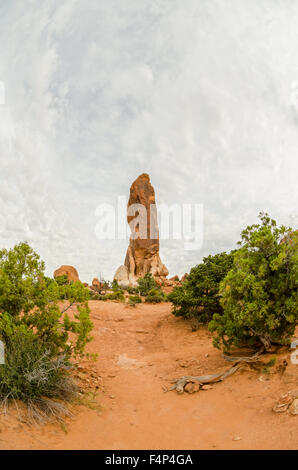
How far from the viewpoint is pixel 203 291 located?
1384 cm

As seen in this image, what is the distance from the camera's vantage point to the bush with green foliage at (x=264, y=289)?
264 inches

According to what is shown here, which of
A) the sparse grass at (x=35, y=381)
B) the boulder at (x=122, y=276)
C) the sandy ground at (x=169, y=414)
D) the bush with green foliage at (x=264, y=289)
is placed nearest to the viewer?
the sandy ground at (x=169, y=414)

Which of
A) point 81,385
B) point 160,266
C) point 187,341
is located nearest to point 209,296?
point 187,341

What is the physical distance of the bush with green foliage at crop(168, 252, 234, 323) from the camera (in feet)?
43.5

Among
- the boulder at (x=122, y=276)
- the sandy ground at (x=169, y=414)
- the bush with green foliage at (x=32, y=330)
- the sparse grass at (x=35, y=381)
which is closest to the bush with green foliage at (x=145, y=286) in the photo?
the boulder at (x=122, y=276)

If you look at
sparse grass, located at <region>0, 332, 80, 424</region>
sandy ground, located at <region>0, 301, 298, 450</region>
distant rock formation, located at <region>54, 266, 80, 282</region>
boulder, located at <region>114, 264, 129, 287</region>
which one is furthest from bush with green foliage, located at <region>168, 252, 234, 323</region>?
distant rock formation, located at <region>54, 266, 80, 282</region>

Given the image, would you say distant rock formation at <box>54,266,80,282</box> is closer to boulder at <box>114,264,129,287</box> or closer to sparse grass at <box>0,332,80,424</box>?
boulder at <box>114,264,129,287</box>

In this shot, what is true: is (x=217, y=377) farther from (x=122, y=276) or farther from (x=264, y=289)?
(x=122, y=276)

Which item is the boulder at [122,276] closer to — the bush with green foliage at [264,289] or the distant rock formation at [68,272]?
the distant rock formation at [68,272]

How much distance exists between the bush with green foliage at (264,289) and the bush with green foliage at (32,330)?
3.87m

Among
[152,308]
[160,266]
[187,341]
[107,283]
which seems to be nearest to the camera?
[187,341]

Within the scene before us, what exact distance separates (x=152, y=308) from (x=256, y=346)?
38.6ft
